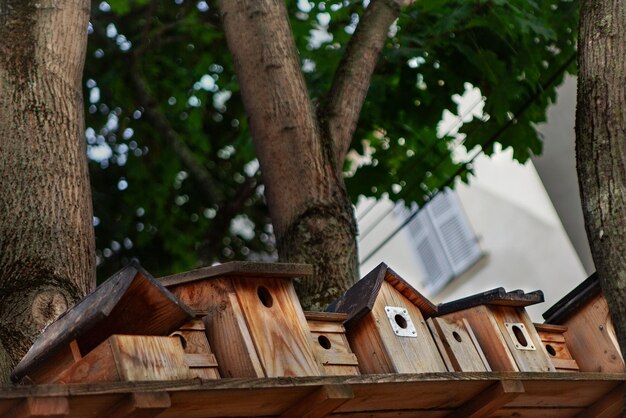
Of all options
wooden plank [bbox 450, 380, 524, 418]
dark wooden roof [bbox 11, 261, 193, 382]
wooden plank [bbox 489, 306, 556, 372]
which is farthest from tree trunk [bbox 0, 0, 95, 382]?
wooden plank [bbox 489, 306, 556, 372]

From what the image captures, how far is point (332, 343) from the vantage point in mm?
3908

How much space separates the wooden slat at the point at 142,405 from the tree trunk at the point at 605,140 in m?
1.31

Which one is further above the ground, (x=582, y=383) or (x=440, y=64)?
(x=440, y=64)

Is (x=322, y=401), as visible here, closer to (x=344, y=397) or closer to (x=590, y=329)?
(x=344, y=397)

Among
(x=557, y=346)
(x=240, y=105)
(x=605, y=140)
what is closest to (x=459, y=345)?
(x=557, y=346)

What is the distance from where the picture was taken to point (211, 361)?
3.50m

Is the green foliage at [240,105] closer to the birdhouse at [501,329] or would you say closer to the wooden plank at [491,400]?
the birdhouse at [501,329]

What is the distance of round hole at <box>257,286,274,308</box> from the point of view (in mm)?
3787

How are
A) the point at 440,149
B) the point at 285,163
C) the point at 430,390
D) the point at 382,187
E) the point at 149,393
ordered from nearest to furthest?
the point at 149,393 < the point at 430,390 < the point at 285,163 < the point at 382,187 < the point at 440,149

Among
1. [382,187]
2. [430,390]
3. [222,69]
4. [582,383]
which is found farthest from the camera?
[222,69]

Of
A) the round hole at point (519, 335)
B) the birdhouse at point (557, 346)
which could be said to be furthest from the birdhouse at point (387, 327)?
the birdhouse at point (557, 346)

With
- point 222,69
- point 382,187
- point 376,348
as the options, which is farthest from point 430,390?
point 222,69

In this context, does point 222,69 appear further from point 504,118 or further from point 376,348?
point 376,348

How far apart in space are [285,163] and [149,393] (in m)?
2.25
